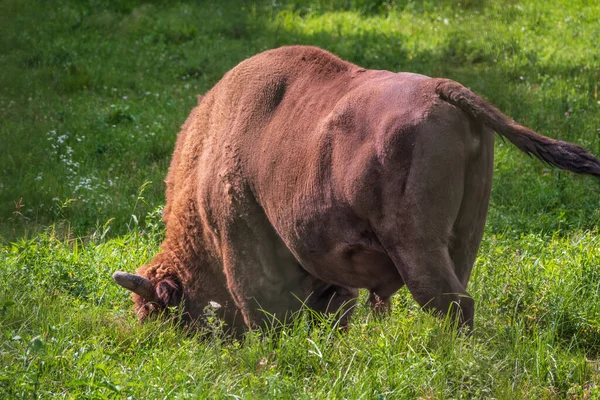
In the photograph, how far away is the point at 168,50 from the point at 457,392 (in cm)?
944

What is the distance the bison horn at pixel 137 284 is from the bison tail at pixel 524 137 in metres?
2.52

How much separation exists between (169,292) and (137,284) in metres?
0.28

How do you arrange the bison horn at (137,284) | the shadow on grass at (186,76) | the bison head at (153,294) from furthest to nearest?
the shadow on grass at (186,76) → the bison head at (153,294) → the bison horn at (137,284)

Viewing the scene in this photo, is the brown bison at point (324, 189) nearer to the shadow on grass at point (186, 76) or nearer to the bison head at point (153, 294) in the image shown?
the bison head at point (153, 294)

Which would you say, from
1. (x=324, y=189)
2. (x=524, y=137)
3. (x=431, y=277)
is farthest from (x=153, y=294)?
(x=524, y=137)

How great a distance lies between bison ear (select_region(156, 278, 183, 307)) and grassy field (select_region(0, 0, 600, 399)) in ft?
0.70

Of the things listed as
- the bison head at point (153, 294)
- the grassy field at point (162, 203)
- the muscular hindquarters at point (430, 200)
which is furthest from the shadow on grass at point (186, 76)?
the muscular hindquarters at point (430, 200)

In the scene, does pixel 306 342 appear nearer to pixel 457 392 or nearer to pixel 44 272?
pixel 457 392

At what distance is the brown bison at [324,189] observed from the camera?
4.38m

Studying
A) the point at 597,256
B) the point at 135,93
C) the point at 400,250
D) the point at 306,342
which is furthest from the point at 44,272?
the point at 135,93

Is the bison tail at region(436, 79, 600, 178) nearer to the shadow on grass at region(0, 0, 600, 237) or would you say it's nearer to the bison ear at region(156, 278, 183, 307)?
the bison ear at region(156, 278, 183, 307)

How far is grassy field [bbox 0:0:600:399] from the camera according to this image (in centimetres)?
443

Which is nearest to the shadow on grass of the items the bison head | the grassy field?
the grassy field

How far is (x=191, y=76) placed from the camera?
39.5ft
